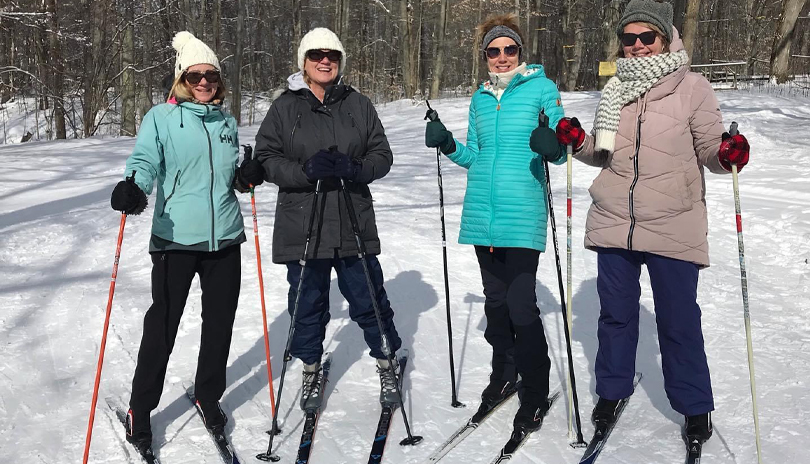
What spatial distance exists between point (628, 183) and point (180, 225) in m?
2.25

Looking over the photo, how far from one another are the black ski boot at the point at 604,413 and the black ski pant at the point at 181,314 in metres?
2.04

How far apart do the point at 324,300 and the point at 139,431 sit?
1.16 metres

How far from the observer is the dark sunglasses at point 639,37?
122 inches

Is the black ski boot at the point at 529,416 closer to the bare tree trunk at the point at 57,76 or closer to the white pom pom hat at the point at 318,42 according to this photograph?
the white pom pom hat at the point at 318,42

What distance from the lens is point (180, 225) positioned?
128 inches

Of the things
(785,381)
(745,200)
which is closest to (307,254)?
(785,381)

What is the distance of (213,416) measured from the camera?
3504 millimetres

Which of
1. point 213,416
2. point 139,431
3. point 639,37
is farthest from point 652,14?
point 139,431

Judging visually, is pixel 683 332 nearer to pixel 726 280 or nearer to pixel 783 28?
pixel 726 280

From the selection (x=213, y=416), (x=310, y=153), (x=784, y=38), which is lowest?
(x=213, y=416)

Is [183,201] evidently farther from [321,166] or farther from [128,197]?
[321,166]

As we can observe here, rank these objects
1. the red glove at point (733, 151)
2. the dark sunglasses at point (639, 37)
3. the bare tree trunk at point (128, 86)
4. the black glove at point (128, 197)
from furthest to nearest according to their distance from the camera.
A: the bare tree trunk at point (128, 86) < the dark sunglasses at point (639, 37) < the black glove at point (128, 197) < the red glove at point (733, 151)

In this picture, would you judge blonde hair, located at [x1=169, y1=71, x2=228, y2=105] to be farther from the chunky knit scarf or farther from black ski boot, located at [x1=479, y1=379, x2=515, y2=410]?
black ski boot, located at [x1=479, y1=379, x2=515, y2=410]

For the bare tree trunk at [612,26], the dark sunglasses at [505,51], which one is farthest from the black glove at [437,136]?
the bare tree trunk at [612,26]
